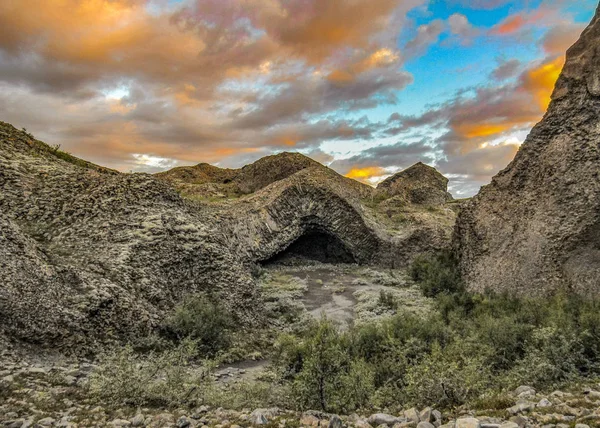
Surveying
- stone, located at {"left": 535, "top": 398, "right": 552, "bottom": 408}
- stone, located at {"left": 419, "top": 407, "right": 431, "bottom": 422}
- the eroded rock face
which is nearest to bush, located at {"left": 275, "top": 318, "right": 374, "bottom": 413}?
stone, located at {"left": 419, "top": 407, "right": 431, "bottom": 422}

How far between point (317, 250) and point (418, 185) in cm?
1914

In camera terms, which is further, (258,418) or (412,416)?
(258,418)

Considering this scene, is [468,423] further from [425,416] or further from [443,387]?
[443,387]

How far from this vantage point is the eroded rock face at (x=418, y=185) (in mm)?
42500

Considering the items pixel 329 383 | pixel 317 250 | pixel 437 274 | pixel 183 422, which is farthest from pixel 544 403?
pixel 317 250

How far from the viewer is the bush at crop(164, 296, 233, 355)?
11.5 metres

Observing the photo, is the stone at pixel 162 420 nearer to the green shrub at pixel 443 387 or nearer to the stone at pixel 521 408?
the green shrub at pixel 443 387

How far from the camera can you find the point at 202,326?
460 inches

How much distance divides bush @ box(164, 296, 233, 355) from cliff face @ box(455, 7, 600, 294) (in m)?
11.5

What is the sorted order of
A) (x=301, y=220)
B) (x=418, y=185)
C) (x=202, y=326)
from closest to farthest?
(x=202, y=326), (x=301, y=220), (x=418, y=185)

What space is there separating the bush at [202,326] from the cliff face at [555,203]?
37.7 ft

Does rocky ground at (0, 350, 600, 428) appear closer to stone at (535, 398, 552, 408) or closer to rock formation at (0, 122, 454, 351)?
stone at (535, 398, 552, 408)

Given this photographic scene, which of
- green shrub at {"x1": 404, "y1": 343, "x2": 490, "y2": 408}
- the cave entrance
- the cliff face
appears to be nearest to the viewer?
green shrub at {"x1": 404, "y1": 343, "x2": 490, "y2": 408}

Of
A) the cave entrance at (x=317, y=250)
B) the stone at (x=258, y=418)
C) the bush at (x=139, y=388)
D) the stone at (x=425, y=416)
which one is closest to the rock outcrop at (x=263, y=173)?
the cave entrance at (x=317, y=250)
